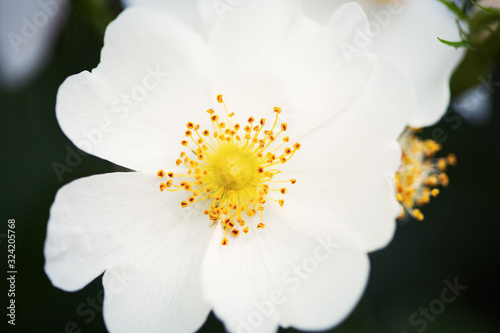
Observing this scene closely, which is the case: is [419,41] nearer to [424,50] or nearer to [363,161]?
[424,50]

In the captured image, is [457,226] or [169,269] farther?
[457,226]

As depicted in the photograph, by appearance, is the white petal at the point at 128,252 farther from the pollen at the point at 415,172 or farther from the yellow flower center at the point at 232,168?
the pollen at the point at 415,172

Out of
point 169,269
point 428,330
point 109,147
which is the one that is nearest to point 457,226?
point 428,330

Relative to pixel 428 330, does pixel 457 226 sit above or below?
above

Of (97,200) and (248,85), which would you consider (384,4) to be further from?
(97,200)

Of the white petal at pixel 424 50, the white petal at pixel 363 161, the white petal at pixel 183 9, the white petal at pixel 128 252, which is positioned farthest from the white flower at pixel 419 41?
the white petal at pixel 128 252
